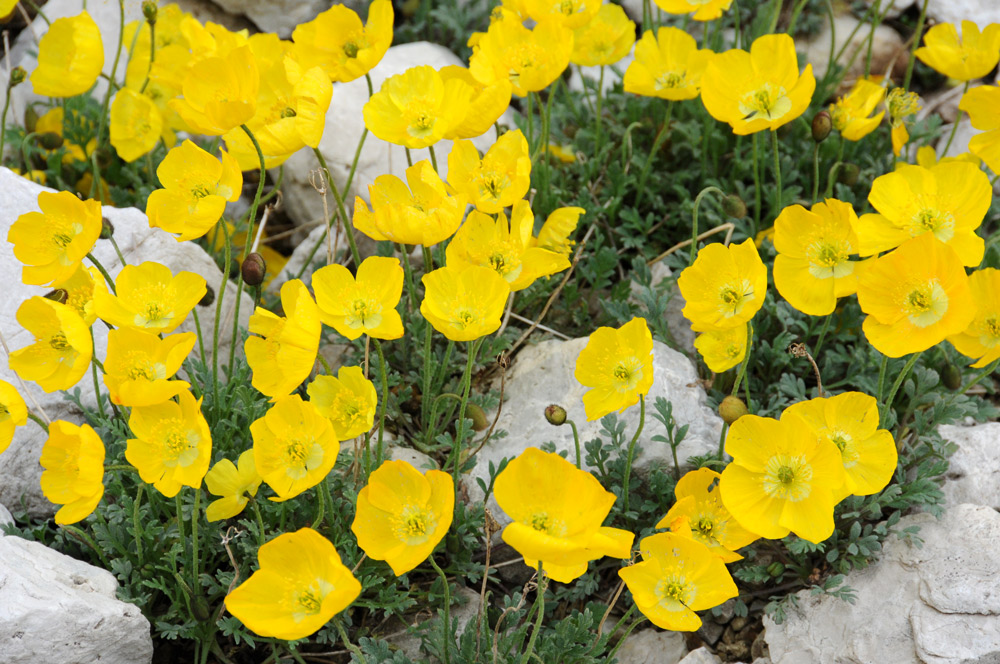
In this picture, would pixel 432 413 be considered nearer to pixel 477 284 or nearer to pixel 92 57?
pixel 477 284

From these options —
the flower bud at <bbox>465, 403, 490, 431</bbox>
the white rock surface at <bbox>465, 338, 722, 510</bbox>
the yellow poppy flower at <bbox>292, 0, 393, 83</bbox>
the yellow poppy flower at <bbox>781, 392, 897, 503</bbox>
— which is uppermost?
the yellow poppy flower at <bbox>292, 0, 393, 83</bbox>

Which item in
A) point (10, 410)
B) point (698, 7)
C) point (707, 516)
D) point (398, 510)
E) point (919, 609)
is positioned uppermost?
point (698, 7)

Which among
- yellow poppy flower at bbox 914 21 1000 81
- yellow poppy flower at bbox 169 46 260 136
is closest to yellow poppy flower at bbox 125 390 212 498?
yellow poppy flower at bbox 169 46 260 136

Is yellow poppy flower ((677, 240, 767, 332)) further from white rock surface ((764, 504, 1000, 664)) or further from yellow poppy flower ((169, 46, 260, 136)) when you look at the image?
yellow poppy flower ((169, 46, 260, 136))

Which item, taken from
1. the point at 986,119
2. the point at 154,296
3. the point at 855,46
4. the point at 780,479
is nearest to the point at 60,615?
the point at 154,296

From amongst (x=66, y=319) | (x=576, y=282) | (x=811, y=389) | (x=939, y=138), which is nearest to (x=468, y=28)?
(x=576, y=282)

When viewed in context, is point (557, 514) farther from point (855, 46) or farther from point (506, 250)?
point (855, 46)

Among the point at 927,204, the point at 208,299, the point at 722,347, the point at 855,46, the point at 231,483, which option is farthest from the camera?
the point at 855,46
